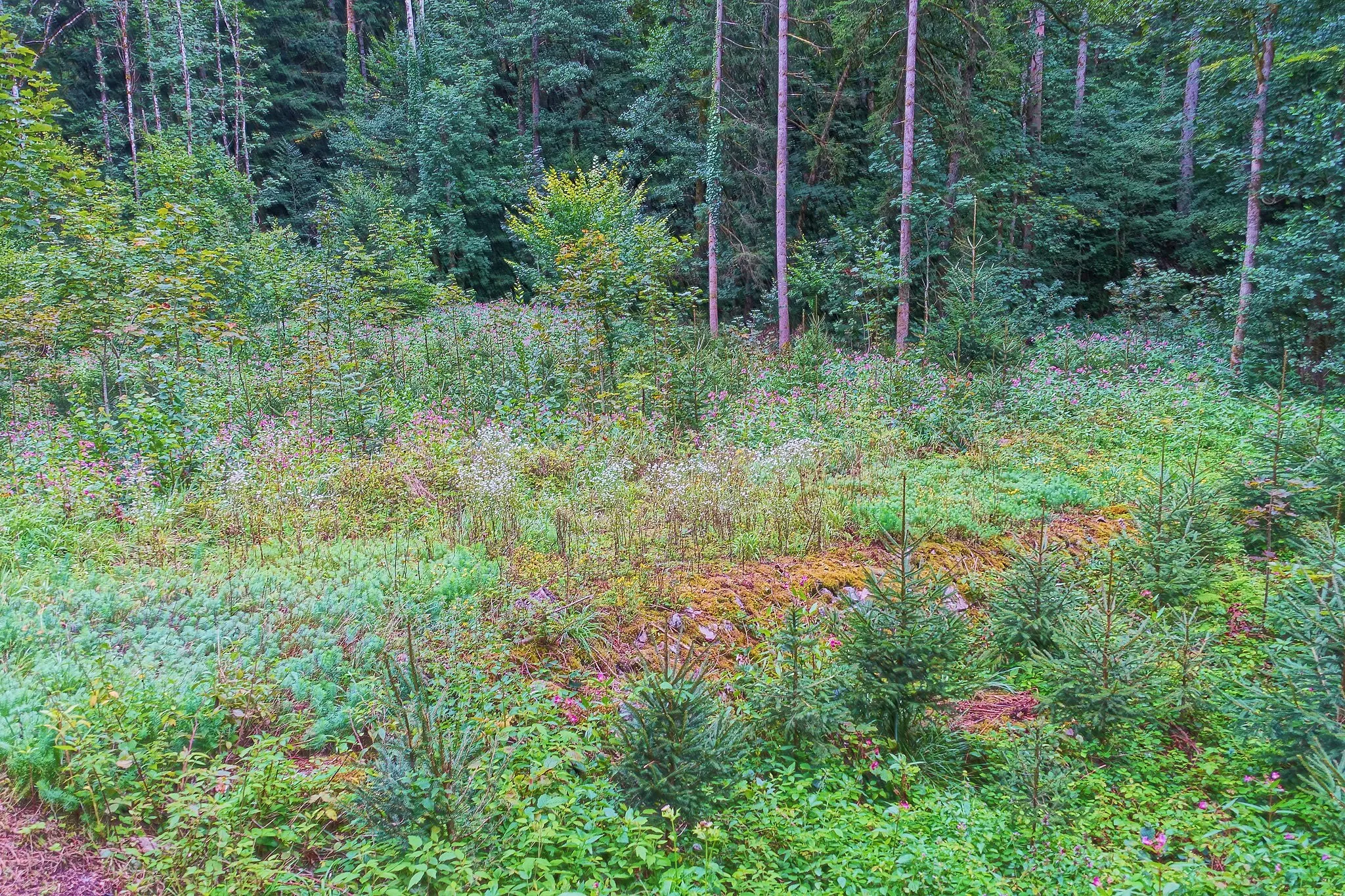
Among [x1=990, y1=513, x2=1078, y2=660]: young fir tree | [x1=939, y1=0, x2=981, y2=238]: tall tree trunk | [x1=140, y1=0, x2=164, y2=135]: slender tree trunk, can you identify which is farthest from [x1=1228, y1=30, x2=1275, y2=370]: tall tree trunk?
[x1=140, y1=0, x2=164, y2=135]: slender tree trunk

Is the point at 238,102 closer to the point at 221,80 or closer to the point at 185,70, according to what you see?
the point at 221,80

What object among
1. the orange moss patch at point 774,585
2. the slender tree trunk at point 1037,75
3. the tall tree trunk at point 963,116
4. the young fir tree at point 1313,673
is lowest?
the orange moss patch at point 774,585

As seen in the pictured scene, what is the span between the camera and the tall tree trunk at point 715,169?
54.2 ft

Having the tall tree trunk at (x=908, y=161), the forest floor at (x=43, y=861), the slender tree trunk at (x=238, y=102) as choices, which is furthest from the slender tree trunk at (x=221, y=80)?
the forest floor at (x=43, y=861)

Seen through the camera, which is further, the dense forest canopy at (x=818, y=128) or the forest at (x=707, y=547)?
the dense forest canopy at (x=818, y=128)

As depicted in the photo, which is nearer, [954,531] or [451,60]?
[954,531]

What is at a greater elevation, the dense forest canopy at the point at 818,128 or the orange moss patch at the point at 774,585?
the dense forest canopy at the point at 818,128

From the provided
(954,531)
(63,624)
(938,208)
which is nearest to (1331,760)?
(954,531)

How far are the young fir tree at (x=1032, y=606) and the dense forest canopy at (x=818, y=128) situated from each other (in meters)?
9.21

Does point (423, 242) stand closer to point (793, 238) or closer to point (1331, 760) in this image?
point (793, 238)

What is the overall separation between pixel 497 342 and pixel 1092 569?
9.64 meters

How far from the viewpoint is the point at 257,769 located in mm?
2732

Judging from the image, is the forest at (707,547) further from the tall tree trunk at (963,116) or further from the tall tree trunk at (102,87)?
the tall tree trunk at (102,87)

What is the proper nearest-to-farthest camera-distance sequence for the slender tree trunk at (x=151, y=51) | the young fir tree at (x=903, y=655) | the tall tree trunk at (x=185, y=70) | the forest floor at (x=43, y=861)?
the forest floor at (x=43, y=861), the young fir tree at (x=903, y=655), the tall tree trunk at (x=185, y=70), the slender tree trunk at (x=151, y=51)
